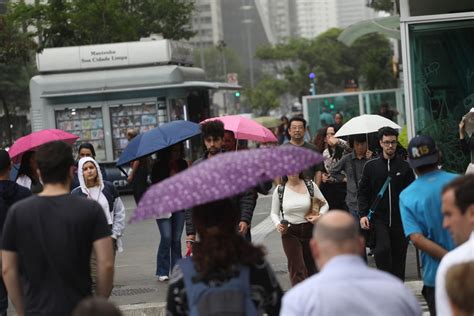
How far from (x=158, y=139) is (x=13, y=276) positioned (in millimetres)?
5627

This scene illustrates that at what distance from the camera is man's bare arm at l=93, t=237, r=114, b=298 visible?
6.31 meters

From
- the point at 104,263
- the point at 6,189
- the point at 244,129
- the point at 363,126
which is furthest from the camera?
the point at 363,126

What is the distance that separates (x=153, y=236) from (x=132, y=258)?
3361 millimetres

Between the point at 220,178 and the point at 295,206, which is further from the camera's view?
the point at 295,206

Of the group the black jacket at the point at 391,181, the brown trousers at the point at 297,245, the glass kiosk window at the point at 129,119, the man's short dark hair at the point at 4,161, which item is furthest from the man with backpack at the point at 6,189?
the glass kiosk window at the point at 129,119

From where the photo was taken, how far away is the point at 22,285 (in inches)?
260

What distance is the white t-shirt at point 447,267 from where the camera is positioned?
5.09 metres

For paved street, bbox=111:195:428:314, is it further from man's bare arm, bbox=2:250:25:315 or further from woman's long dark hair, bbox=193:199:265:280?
woman's long dark hair, bbox=193:199:265:280

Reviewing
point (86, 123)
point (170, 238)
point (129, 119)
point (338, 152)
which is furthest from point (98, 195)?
point (86, 123)

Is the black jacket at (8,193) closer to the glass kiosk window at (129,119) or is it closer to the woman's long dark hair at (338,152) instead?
the woman's long dark hair at (338,152)

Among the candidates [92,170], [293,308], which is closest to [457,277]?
[293,308]

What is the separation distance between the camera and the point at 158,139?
11945 mm

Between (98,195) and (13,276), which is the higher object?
(13,276)

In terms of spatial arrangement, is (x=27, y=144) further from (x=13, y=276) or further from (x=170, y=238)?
(x=13, y=276)
